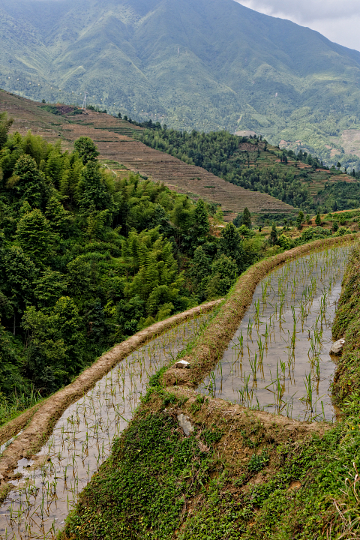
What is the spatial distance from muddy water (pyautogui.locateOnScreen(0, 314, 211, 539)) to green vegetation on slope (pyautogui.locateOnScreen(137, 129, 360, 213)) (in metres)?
67.8

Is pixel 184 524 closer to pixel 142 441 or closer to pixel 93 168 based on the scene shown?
pixel 142 441

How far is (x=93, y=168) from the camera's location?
28.8 metres

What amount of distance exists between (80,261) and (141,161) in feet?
153

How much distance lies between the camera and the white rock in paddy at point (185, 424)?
6.69m

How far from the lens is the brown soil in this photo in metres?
7.93

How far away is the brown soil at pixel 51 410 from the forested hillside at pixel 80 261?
8.60 feet

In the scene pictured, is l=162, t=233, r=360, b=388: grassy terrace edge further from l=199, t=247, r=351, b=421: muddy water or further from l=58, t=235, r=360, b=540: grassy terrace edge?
l=58, t=235, r=360, b=540: grassy terrace edge

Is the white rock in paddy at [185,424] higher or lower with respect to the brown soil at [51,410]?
higher

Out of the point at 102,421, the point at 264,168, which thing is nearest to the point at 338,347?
the point at 102,421

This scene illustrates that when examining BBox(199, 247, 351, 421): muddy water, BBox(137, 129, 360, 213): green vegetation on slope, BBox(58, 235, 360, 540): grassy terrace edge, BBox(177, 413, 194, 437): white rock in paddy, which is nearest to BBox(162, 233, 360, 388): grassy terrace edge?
BBox(199, 247, 351, 421): muddy water

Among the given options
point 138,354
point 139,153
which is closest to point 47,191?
point 138,354

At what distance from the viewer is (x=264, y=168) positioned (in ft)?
334

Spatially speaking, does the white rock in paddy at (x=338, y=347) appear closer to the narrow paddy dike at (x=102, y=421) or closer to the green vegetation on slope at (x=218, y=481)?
the narrow paddy dike at (x=102, y=421)

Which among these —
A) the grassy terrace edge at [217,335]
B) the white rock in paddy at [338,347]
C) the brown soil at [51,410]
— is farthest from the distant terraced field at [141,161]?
the white rock in paddy at [338,347]
